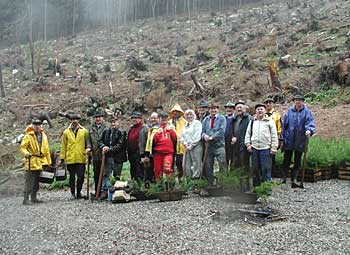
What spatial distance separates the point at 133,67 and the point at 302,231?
21.2 metres

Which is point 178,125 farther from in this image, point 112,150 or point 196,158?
point 112,150

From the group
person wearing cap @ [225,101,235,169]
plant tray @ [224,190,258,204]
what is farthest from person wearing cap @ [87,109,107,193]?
plant tray @ [224,190,258,204]

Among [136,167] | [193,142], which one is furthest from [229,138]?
[136,167]

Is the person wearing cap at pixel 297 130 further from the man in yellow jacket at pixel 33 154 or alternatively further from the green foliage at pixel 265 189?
the man in yellow jacket at pixel 33 154

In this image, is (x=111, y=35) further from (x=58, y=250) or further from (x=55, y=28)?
(x=58, y=250)

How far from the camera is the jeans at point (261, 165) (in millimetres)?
7461

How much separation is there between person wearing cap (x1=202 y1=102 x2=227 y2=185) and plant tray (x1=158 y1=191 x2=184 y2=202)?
65 cm

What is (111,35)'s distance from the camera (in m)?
41.3

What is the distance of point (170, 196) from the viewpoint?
25.2ft

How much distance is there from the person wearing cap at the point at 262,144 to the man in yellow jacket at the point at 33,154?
11.8 feet

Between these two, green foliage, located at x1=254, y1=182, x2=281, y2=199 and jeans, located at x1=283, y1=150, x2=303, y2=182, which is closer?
green foliage, located at x1=254, y1=182, x2=281, y2=199

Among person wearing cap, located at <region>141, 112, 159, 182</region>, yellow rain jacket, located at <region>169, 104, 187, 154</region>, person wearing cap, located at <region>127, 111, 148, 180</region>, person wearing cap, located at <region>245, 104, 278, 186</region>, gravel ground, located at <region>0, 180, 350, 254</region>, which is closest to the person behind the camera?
gravel ground, located at <region>0, 180, 350, 254</region>

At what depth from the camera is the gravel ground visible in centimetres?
525

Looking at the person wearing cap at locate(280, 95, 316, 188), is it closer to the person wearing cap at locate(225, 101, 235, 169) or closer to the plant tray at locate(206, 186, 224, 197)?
the person wearing cap at locate(225, 101, 235, 169)
